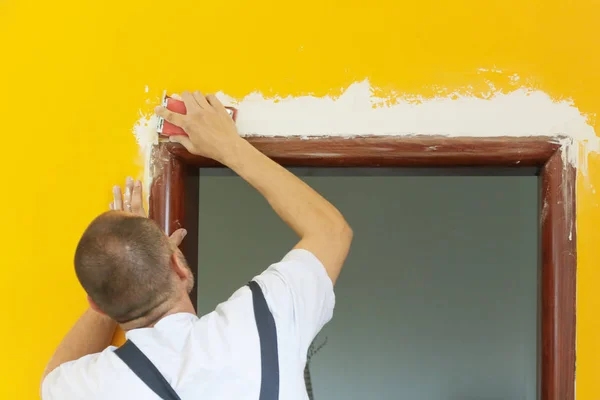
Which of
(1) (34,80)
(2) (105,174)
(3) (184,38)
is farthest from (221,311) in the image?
(1) (34,80)

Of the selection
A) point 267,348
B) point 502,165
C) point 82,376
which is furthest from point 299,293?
point 502,165

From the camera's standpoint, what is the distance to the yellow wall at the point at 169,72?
1075mm

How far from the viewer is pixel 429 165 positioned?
3.70ft

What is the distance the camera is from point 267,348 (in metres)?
0.78

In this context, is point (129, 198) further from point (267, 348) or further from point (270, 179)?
point (267, 348)

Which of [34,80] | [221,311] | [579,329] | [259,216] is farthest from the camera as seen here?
[259,216]

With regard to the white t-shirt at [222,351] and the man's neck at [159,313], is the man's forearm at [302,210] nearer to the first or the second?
the white t-shirt at [222,351]

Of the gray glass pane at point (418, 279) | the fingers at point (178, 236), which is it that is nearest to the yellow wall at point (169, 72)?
the fingers at point (178, 236)

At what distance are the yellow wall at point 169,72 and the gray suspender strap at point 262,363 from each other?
0.45 metres

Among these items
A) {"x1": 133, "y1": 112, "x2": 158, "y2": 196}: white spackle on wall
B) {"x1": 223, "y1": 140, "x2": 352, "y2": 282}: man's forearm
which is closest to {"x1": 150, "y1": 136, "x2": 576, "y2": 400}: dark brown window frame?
{"x1": 133, "y1": 112, "x2": 158, "y2": 196}: white spackle on wall

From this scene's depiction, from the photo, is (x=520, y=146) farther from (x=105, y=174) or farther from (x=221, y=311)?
(x=105, y=174)

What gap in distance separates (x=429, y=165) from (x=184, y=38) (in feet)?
1.96

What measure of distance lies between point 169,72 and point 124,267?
515mm

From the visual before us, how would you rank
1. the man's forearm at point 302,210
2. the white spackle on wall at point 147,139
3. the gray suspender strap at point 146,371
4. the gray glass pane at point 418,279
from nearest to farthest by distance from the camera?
1. the gray suspender strap at point 146,371
2. the man's forearm at point 302,210
3. the white spackle on wall at point 147,139
4. the gray glass pane at point 418,279
